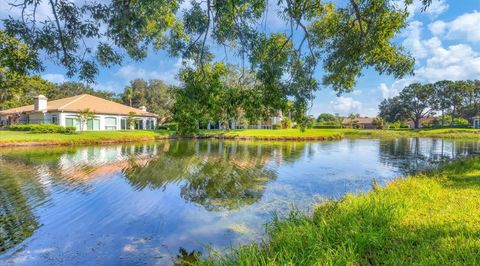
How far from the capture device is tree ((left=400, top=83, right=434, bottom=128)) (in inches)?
2918

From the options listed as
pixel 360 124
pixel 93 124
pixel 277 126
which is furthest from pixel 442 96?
pixel 93 124

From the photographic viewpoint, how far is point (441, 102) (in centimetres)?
7425

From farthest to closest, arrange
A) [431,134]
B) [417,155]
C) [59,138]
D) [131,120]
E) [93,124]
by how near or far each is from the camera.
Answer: [431,134]
[131,120]
[93,124]
[59,138]
[417,155]

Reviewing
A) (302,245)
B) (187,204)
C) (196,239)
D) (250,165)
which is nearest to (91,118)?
(250,165)

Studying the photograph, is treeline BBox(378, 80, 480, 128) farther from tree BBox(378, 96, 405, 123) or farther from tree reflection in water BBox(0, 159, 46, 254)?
tree reflection in water BBox(0, 159, 46, 254)

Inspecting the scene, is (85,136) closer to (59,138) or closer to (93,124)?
(59,138)

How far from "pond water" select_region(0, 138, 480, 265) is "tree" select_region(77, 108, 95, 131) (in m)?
19.0

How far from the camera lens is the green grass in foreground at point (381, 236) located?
3815 mm

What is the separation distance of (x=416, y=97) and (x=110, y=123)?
252ft

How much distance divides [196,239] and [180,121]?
2848mm

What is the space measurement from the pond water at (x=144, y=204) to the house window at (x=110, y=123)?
23229mm

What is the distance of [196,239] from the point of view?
6.47 meters

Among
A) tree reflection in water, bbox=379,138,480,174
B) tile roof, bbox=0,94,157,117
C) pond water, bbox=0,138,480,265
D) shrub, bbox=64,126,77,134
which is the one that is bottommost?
pond water, bbox=0,138,480,265

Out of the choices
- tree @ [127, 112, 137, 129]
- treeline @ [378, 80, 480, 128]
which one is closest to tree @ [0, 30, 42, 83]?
tree @ [127, 112, 137, 129]
